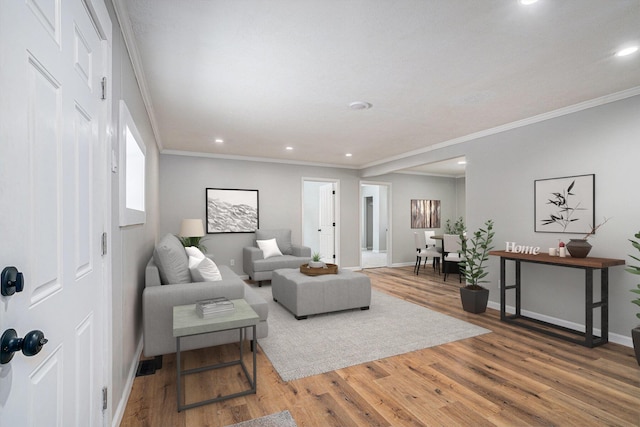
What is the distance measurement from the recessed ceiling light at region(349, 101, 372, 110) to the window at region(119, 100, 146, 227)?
2099 millimetres

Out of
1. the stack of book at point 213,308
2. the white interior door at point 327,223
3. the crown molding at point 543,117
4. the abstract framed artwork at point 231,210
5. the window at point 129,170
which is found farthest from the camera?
the white interior door at point 327,223

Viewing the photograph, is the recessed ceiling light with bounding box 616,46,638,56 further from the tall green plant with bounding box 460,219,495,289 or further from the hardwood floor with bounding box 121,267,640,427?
the hardwood floor with bounding box 121,267,640,427

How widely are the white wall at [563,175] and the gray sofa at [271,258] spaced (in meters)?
2.98

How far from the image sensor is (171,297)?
2613mm

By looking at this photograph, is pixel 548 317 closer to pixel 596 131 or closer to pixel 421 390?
pixel 596 131

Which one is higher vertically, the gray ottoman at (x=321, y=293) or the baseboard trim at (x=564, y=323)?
the gray ottoman at (x=321, y=293)

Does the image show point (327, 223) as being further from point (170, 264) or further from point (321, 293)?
point (170, 264)

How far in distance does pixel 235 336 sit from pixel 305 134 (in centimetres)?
294

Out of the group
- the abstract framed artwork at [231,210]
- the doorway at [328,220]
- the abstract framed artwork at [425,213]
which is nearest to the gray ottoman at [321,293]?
the abstract framed artwork at [231,210]

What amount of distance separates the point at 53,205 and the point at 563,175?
448 cm

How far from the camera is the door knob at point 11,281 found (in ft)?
2.27

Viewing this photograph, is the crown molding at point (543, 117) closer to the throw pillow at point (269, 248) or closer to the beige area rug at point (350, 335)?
the beige area rug at point (350, 335)

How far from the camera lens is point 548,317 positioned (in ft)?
12.3

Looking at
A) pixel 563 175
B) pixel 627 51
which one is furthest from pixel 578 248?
pixel 627 51
